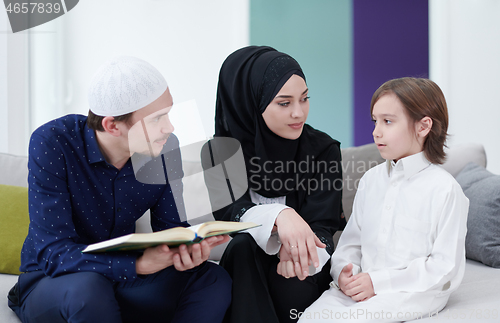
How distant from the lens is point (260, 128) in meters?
1.36

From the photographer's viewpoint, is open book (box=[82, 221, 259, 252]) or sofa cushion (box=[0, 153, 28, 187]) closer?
open book (box=[82, 221, 259, 252])

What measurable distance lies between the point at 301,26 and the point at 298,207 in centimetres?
171

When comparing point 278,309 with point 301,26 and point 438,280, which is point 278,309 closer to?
point 438,280

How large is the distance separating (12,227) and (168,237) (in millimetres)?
988

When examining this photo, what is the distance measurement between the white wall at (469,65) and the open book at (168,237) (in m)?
2.30

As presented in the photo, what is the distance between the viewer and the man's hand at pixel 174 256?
0.95m

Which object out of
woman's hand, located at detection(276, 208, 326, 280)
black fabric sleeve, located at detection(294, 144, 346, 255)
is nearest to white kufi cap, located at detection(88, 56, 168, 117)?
woman's hand, located at detection(276, 208, 326, 280)

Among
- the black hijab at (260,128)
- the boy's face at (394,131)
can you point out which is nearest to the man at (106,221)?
the black hijab at (260,128)

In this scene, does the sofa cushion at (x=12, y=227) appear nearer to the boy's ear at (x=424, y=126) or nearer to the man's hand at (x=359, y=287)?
the man's hand at (x=359, y=287)

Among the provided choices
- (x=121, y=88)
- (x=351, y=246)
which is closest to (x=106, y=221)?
(x=121, y=88)

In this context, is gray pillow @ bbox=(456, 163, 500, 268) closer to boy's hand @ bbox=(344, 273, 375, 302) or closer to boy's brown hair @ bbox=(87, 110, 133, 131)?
boy's hand @ bbox=(344, 273, 375, 302)

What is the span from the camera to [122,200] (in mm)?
1158

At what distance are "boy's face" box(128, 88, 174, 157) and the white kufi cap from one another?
0.02m

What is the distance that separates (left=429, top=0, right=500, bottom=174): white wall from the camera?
2709 mm
